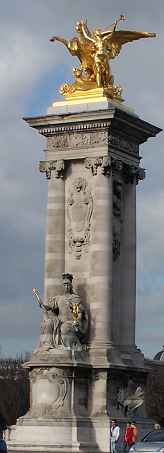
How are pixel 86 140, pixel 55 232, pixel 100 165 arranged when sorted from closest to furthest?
pixel 100 165
pixel 86 140
pixel 55 232

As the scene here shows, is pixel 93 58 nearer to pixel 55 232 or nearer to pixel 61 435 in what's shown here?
pixel 55 232

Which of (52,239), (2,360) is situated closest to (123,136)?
(52,239)

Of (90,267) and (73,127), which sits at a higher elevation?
(73,127)

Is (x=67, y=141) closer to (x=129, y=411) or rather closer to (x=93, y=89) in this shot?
(x=93, y=89)

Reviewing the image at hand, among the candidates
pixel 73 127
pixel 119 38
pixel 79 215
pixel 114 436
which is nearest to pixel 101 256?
pixel 79 215

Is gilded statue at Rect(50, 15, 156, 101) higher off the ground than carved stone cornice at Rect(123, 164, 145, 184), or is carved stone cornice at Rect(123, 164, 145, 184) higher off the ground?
gilded statue at Rect(50, 15, 156, 101)

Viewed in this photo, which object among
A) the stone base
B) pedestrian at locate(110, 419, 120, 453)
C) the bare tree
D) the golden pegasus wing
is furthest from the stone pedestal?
the bare tree

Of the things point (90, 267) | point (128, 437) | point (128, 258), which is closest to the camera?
point (128, 437)

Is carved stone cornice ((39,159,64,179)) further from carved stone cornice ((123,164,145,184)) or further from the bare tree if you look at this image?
the bare tree

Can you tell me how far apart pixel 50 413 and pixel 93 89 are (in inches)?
430

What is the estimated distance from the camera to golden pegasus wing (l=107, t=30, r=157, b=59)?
A: 51.1 meters

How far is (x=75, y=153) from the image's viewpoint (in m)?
49.8

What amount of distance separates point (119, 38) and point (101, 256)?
7.87 meters

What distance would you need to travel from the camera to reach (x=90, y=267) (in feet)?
161
